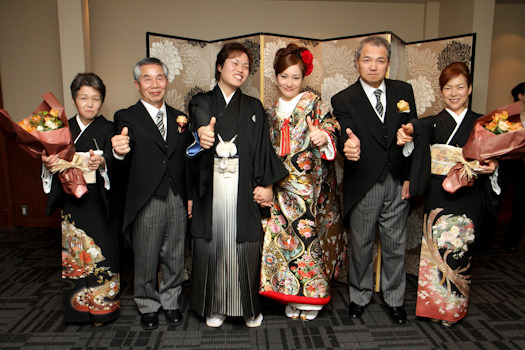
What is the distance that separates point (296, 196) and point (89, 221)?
126 cm

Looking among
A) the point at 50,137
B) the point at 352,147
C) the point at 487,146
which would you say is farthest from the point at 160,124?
the point at 487,146

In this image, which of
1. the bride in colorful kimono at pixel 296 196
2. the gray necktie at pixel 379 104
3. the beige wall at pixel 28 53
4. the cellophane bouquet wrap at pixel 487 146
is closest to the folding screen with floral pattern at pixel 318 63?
the bride in colorful kimono at pixel 296 196

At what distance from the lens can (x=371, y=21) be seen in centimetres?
443

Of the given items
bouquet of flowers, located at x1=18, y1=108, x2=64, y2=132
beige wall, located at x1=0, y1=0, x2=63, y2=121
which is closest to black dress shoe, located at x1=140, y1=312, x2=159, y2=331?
bouquet of flowers, located at x1=18, y1=108, x2=64, y2=132

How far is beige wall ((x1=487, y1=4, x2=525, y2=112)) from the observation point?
454 centimetres

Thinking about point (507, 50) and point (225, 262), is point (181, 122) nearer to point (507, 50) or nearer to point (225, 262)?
point (225, 262)

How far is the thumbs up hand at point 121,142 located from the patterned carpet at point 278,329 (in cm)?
113

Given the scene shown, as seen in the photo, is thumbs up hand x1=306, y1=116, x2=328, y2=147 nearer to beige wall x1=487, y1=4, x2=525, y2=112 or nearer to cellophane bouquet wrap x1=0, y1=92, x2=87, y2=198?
cellophane bouquet wrap x1=0, y1=92, x2=87, y2=198

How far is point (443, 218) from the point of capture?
2.35 m

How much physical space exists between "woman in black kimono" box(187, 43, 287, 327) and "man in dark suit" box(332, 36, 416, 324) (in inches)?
19.9

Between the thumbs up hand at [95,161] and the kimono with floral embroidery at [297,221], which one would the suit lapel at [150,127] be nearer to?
the thumbs up hand at [95,161]

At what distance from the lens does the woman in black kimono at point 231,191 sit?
228 cm

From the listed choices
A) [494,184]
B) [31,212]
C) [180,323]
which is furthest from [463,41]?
[31,212]

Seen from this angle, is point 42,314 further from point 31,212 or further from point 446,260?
point 446,260
